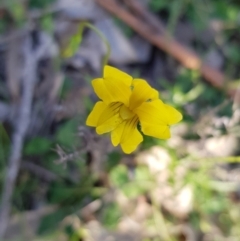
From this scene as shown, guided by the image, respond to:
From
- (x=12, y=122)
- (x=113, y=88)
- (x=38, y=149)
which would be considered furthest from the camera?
(x=12, y=122)

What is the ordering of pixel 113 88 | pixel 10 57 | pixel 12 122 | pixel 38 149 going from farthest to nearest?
pixel 10 57, pixel 12 122, pixel 38 149, pixel 113 88

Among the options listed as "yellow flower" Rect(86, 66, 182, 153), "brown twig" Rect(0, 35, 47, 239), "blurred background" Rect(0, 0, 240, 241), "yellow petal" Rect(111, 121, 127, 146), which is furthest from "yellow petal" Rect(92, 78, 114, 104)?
"brown twig" Rect(0, 35, 47, 239)

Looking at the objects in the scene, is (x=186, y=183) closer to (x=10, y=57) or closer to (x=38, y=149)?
(x=38, y=149)

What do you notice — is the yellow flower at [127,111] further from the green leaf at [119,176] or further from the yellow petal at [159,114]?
the green leaf at [119,176]

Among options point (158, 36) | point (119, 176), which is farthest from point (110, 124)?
point (158, 36)

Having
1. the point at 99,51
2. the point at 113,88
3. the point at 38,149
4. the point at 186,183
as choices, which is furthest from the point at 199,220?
the point at 113,88

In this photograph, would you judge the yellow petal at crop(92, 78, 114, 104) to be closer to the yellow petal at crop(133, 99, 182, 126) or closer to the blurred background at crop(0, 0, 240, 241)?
the yellow petal at crop(133, 99, 182, 126)
